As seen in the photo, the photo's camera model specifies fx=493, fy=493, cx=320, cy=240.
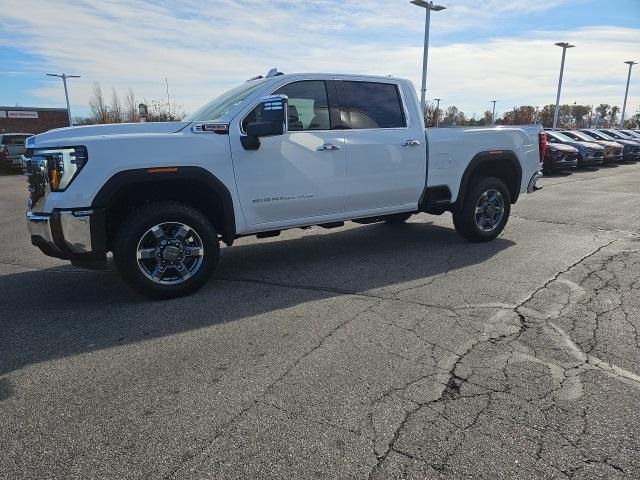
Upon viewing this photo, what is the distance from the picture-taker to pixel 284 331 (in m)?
3.87

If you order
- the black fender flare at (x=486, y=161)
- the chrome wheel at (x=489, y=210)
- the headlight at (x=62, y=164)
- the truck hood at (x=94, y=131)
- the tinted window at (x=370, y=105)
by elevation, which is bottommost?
the chrome wheel at (x=489, y=210)

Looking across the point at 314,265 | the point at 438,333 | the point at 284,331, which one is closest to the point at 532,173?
the point at 314,265

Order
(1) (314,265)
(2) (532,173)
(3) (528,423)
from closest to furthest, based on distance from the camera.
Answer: (3) (528,423), (1) (314,265), (2) (532,173)

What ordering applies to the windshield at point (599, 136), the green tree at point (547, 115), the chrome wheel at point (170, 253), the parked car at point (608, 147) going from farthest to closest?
the green tree at point (547, 115), the windshield at point (599, 136), the parked car at point (608, 147), the chrome wheel at point (170, 253)

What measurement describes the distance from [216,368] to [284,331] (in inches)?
28.4

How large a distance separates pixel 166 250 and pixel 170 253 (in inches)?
1.8

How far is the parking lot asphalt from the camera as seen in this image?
240cm

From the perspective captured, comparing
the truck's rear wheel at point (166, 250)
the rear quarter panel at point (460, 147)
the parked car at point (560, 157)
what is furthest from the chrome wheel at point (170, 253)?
the parked car at point (560, 157)

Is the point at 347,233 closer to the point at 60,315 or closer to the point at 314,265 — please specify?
the point at 314,265

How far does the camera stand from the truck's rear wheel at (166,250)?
4324 millimetres

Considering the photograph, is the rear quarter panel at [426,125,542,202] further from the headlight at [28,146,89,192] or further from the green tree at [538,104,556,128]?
the green tree at [538,104,556,128]

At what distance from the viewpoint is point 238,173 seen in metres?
4.72

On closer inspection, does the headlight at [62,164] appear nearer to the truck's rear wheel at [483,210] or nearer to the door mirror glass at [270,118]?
the door mirror glass at [270,118]

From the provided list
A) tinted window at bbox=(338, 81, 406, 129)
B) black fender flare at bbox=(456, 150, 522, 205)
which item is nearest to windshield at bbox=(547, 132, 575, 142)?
black fender flare at bbox=(456, 150, 522, 205)
